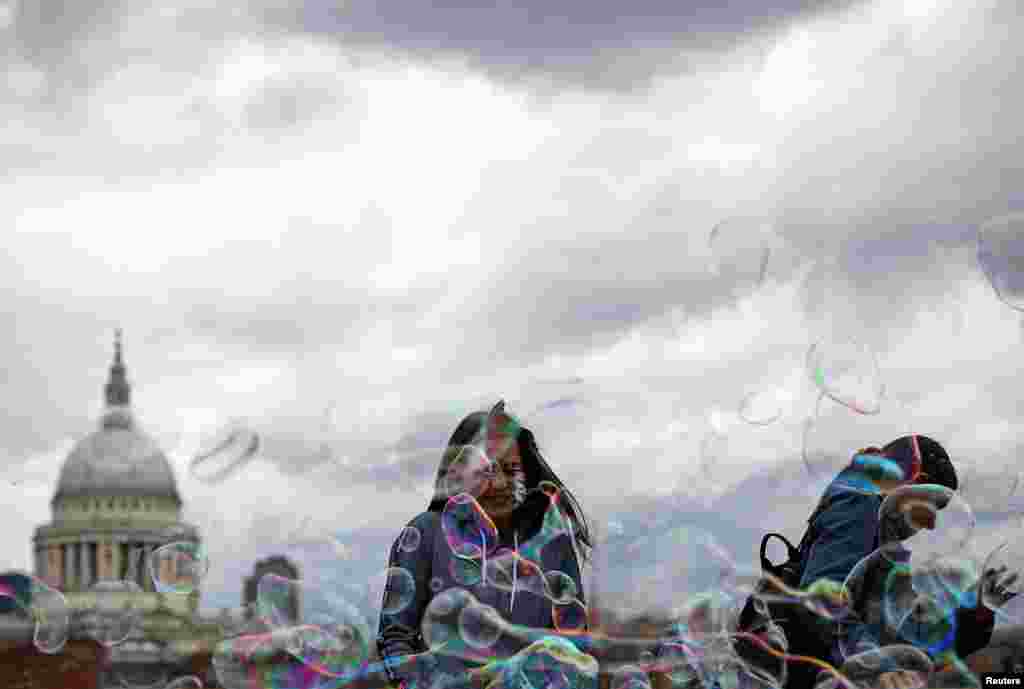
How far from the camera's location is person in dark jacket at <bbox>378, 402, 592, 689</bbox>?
4805 mm

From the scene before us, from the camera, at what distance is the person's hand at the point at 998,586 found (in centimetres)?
512

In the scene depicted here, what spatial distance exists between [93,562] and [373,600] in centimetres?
8678

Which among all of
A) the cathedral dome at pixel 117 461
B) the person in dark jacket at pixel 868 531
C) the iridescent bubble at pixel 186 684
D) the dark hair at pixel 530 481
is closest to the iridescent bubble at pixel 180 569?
the iridescent bubble at pixel 186 684

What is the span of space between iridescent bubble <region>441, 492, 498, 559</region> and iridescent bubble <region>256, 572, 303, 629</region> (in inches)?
90.4

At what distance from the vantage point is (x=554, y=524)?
5.02 metres

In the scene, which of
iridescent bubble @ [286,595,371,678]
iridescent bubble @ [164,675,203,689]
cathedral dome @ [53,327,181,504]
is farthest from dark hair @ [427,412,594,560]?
cathedral dome @ [53,327,181,504]

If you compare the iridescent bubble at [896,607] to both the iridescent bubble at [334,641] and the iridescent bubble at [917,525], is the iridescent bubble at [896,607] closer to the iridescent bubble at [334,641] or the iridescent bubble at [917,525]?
the iridescent bubble at [917,525]

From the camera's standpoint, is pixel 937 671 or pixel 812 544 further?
pixel 937 671

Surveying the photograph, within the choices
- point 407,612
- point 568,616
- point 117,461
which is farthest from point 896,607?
point 117,461

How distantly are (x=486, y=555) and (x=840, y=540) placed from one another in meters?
0.95

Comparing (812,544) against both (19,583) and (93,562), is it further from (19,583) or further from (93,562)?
(93,562)

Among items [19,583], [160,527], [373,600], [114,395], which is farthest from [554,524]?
[114,395]

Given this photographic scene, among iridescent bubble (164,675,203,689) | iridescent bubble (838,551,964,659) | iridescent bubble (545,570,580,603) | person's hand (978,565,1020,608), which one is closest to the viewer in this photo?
iridescent bubble (838,551,964,659)

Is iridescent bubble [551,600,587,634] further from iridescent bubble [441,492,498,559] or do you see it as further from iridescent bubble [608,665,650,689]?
iridescent bubble [608,665,650,689]
